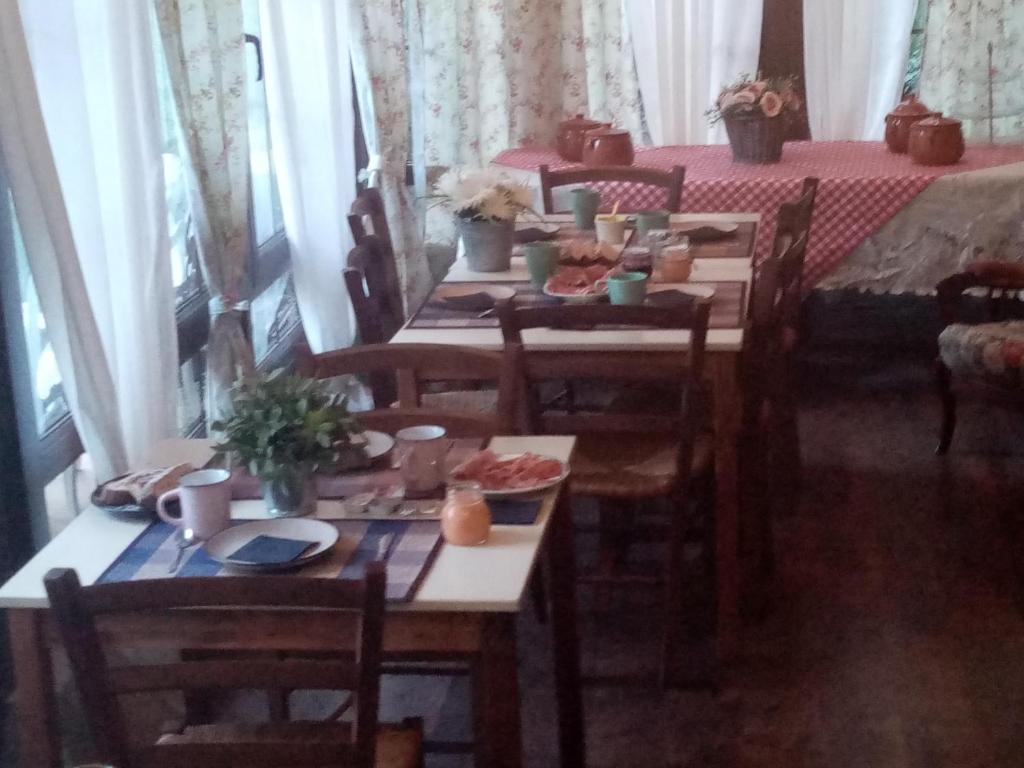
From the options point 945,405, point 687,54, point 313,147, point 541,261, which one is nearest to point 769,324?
point 541,261

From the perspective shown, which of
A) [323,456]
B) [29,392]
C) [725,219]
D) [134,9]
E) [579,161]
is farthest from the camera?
[579,161]

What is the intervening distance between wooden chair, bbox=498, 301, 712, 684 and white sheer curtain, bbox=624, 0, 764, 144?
7.60ft

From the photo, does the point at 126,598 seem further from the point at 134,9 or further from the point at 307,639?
the point at 134,9

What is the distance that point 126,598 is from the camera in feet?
4.28

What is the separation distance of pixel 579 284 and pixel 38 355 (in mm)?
1163

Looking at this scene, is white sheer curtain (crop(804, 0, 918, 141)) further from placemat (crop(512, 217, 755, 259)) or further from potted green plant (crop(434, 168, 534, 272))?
potted green plant (crop(434, 168, 534, 272))

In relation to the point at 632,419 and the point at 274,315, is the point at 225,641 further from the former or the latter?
the point at 274,315

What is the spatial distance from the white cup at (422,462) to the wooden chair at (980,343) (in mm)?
1989

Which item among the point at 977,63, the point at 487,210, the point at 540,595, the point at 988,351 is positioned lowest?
the point at 540,595

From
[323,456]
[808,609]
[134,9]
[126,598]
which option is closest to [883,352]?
[808,609]

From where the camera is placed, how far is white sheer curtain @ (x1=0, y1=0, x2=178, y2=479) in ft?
7.12

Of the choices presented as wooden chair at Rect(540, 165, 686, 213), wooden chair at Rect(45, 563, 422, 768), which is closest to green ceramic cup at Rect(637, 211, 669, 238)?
wooden chair at Rect(540, 165, 686, 213)

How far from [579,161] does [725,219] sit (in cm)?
93

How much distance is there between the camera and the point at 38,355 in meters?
2.50
